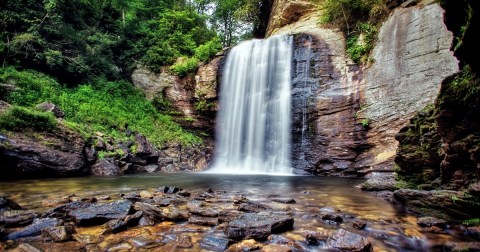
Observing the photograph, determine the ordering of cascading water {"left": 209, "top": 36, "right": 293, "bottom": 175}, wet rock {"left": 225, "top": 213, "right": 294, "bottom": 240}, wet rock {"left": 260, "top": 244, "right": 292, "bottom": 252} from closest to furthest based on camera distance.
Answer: wet rock {"left": 260, "top": 244, "right": 292, "bottom": 252} < wet rock {"left": 225, "top": 213, "right": 294, "bottom": 240} < cascading water {"left": 209, "top": 36, "right": 293, "bottom": 175}

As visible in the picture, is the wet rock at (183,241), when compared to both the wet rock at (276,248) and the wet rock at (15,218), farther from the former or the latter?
the wet rock at (15,218)

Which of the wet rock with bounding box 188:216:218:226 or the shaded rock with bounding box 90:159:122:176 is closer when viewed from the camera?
the wet rock with bounding box 188:216:218:226

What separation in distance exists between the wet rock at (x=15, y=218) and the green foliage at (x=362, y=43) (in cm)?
1392

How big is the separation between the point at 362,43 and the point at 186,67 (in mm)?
10354

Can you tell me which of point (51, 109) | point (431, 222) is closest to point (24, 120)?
point (51, 109)

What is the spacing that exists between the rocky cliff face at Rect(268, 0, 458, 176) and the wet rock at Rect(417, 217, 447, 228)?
7974 mm

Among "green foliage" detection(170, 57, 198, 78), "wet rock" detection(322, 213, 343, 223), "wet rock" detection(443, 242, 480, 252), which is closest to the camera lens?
"wet rock" detection(443, 242, 480, 252)

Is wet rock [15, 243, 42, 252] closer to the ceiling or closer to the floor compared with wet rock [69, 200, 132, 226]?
closer to the floor

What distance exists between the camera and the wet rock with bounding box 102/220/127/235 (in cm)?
330

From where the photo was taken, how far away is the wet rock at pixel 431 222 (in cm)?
382

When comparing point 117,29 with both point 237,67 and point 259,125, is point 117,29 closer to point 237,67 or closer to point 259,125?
point 237,67

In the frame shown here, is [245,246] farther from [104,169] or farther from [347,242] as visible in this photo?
[104,169]

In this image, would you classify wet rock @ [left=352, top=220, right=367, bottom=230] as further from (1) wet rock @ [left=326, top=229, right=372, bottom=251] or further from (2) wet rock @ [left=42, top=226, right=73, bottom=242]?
(2) wet rock @ [left=42, top=226, right=73, bottom=242]

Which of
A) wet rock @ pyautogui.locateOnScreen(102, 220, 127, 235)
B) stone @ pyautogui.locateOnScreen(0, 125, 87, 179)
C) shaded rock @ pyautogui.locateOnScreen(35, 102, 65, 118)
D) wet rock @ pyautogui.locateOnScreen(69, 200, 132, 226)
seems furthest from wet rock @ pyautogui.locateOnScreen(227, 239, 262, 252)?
shaded rock @ pyautogui.locateOnScreen(35, 102, 65, 118)
